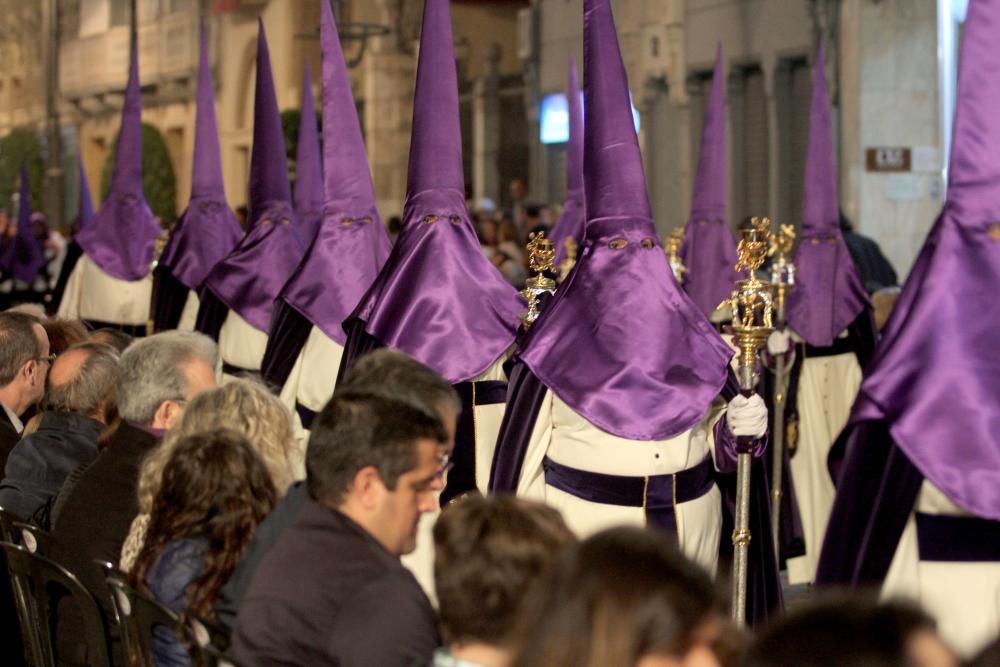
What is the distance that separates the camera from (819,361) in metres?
9.23

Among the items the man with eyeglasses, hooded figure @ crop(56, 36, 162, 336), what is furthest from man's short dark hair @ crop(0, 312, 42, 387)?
hooded figure @ crop(56, 36, 162, 336)

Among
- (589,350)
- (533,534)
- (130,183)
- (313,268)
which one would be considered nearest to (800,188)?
(130,183)

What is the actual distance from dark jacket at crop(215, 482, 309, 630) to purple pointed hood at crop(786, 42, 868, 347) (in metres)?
5.62

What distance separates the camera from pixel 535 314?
6320 millimetres

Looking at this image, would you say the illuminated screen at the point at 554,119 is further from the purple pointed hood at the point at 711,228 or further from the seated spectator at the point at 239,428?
the seated spectator at the point at 239,428

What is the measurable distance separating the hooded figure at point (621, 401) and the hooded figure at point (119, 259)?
7.29 meters

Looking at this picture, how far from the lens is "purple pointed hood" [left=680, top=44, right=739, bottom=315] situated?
1100cm

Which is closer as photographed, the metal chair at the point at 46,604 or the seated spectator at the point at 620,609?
the seated spectator at the point at 620,609

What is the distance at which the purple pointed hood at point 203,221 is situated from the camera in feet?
36.7

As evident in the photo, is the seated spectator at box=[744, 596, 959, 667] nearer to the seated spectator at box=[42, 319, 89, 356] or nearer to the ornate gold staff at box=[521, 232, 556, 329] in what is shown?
the ornate gold staff at box=[521, 232, 556, 329]

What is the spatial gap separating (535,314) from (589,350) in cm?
79

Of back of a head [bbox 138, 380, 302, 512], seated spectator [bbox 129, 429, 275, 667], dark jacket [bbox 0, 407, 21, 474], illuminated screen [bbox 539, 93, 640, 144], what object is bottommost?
dark jacket [bbox 0, 407, 21, 474]

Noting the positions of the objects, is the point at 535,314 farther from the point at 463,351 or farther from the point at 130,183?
the point at 130,183

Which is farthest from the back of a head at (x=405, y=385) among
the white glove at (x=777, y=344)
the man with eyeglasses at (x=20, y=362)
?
the white glove at (x=777, y=344)
